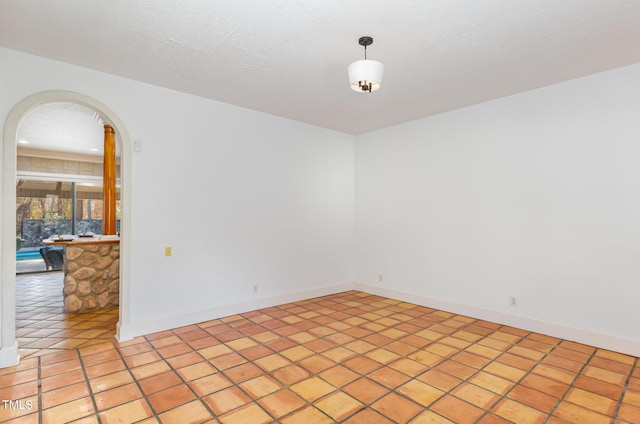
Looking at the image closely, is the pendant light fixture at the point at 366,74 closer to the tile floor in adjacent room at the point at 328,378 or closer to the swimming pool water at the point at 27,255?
the tile floor in adjacent room at the point at 328,378

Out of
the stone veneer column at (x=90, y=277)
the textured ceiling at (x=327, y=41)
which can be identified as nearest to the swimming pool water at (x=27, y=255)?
the stone veneer column at (x=90, y=277)

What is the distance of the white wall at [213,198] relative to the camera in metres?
3.33

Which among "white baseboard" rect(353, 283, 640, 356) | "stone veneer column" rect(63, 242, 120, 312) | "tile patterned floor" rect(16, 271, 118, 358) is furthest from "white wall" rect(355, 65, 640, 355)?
"stone veneer column" rect(63, 242, 120, 312)

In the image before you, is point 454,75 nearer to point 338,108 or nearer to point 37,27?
point 338,108

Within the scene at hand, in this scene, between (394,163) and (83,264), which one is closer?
(83,264)

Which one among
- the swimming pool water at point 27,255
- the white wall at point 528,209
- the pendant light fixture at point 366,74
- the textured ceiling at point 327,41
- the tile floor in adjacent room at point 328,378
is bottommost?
the tile floor in adjacent room at point 328,378

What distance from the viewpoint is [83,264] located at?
425cm

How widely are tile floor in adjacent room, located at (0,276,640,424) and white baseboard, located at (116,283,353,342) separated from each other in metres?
0.13

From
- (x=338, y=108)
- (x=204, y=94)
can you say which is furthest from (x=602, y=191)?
(x=204, y=94)

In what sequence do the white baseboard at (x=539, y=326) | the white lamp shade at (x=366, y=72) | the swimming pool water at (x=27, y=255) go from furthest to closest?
the swimming pool water at (x=27, y=255) → the white baseboard at (x=539, y=326) → the white lamp shade at (x=366, y=72)

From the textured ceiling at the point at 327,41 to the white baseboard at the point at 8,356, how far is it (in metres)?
2.51

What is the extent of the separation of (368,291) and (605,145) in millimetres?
3508

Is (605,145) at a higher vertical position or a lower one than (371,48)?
lower

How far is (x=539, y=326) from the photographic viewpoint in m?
3.47
